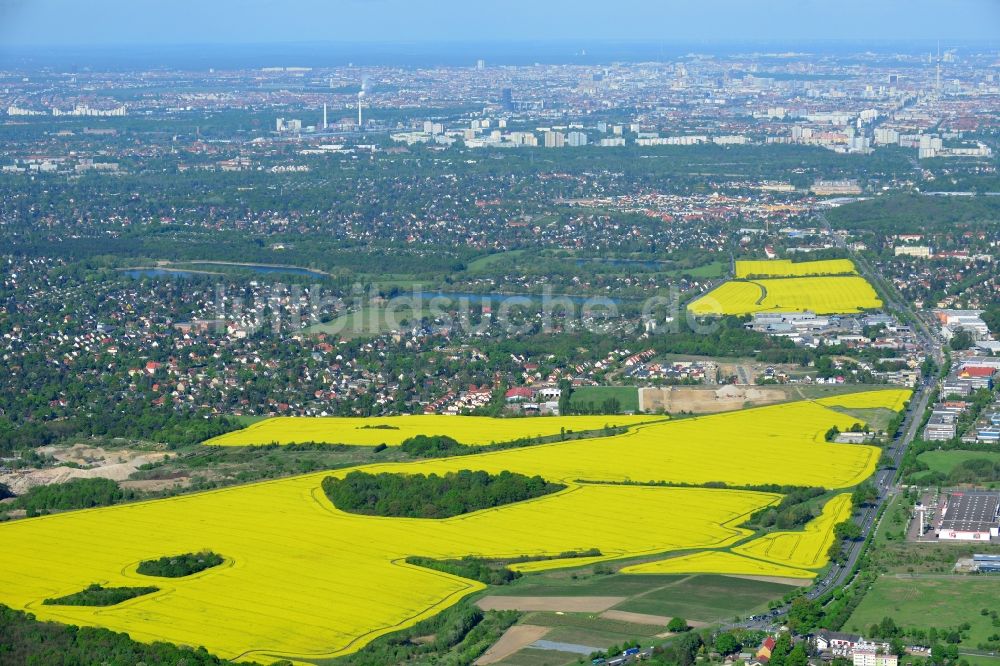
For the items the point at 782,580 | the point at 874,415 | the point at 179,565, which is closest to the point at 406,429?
the point at 874,415

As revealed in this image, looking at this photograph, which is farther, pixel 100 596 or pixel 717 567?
pixel 717 567

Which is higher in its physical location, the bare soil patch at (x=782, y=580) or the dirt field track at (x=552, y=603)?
the bare soil patch at (x=782, y=580)

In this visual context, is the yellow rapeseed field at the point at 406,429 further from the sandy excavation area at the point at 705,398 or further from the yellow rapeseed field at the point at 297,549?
the yellow rapeseed field at the point at 297,549

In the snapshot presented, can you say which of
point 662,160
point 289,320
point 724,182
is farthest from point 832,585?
point 662,160

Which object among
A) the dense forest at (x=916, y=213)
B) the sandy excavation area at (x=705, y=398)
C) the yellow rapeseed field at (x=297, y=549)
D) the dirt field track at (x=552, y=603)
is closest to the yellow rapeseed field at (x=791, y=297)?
the sandy excavation area at (x=705, y=398)

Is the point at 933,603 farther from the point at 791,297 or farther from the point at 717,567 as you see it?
the point at 791,297

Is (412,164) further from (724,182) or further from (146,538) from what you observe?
(146,538)
